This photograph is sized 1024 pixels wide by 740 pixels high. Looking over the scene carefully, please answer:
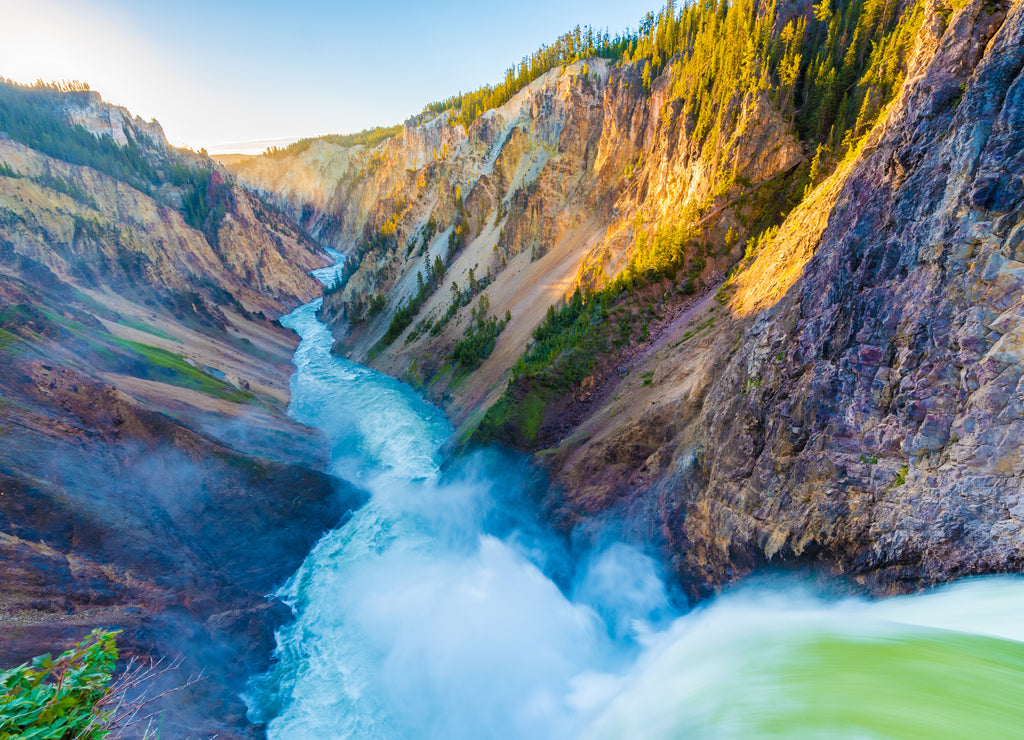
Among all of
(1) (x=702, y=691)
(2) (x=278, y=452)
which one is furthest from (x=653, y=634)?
(2) (x=278, y=452)

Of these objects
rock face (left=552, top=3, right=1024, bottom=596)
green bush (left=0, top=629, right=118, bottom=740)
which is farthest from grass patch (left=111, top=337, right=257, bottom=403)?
rock face (left=552, top=3, right=1024, bottom=596)

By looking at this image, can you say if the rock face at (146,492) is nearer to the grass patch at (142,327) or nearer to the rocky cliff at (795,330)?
the grass patch at (142,327)

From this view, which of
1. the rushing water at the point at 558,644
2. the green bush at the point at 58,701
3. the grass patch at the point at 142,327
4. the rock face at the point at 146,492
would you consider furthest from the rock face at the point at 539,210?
the green bush at the point at 58,701

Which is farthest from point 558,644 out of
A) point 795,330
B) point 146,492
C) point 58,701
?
point 146,492

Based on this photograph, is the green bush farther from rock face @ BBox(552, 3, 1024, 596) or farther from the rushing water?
rock face @ BBox(552, 3, 1024, 596)

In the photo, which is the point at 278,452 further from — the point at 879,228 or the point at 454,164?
the point at 454,164

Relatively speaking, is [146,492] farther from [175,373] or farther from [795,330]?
[795,330]
